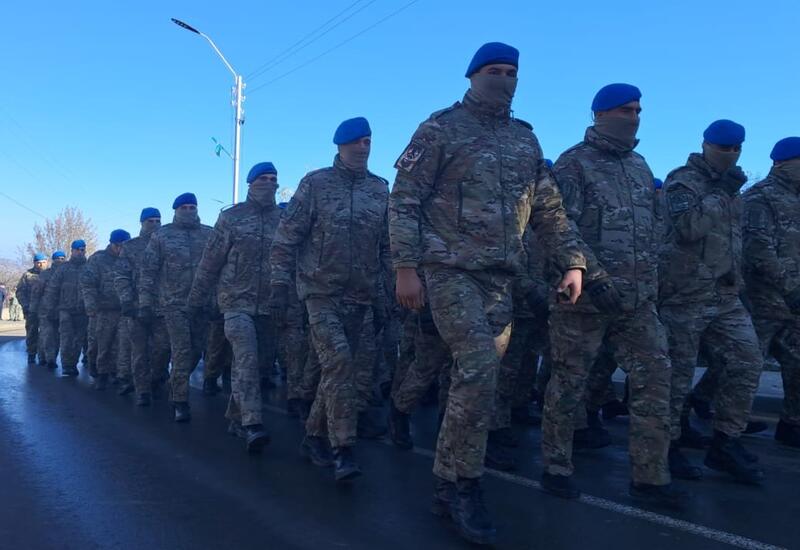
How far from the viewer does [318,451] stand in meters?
4.80

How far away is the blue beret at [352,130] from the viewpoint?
4.95 m

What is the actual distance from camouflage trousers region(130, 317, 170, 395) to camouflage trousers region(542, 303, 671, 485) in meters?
5.34

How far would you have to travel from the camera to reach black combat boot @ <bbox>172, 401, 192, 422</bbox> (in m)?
6.64

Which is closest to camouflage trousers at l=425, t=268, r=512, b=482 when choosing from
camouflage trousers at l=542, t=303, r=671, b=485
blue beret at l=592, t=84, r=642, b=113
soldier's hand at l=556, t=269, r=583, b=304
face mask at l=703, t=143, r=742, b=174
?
soldier's hand at l=556, t=269, r=583, b=304

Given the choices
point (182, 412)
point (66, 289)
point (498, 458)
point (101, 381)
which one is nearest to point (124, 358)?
point (101, 381)

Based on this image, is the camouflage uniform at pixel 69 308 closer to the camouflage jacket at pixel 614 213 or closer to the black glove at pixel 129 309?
the black glove at pixel 129 309

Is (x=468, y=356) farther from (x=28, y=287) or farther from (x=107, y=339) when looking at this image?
(x=28, y=287)

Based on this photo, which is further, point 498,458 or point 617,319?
point 498,458

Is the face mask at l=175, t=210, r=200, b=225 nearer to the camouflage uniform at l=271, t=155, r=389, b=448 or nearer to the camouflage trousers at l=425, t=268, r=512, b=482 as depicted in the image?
the camouflage uniform at l=271, t=155, r=389, b=448

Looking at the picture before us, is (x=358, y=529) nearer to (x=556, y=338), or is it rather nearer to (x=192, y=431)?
(x=556, y=338)

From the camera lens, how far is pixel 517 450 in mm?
5277

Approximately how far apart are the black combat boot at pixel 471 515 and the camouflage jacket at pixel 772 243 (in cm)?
320

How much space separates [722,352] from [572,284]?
1719 millimetres

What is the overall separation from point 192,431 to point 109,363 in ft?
13.8
